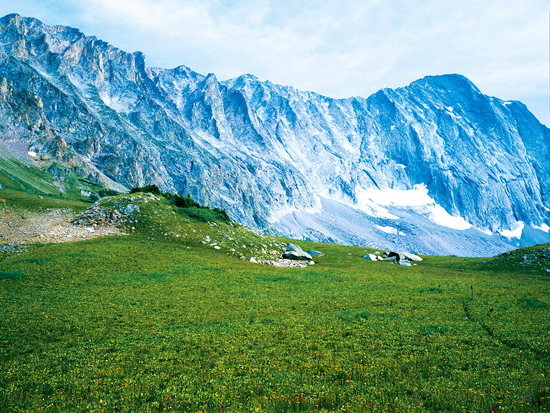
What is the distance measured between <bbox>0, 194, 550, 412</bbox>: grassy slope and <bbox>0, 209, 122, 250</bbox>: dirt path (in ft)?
19.1

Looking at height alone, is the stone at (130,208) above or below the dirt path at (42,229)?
above

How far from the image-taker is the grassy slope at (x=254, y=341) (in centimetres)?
1113

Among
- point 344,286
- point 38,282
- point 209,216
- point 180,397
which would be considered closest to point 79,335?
point 180,397

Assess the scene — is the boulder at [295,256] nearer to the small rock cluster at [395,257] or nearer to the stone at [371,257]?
the stone at [371,257]

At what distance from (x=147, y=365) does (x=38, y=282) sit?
22055 millimetres

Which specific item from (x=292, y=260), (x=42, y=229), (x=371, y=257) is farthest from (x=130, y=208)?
(x=371, y=257)

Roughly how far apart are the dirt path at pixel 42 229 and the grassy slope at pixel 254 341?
229 inches

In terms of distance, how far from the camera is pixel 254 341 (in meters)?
17.6

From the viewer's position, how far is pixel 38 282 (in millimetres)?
27953

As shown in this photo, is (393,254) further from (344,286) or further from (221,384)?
(221,384)

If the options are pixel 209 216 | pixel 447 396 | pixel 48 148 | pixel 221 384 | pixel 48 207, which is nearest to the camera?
pixel 447 396

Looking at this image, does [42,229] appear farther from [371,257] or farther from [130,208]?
[371,257]

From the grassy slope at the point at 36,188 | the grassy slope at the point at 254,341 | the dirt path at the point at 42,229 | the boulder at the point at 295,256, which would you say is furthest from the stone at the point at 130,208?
the boulder at the point at 295,256

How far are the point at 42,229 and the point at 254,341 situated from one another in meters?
45.0
